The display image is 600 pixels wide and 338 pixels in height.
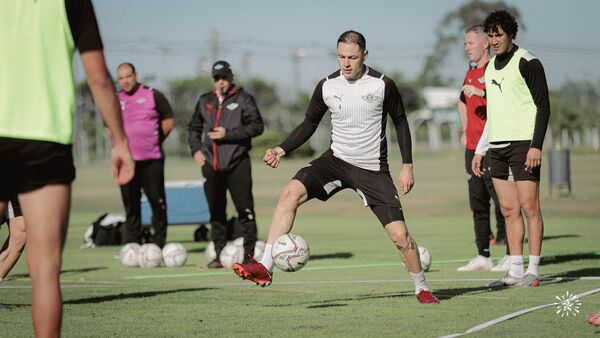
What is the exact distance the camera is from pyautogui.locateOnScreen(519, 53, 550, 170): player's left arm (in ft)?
31.5

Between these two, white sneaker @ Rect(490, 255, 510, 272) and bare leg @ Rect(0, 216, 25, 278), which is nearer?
bare leg @ Rect(0, 216, 25, 278)

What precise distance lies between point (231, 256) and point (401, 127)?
4613 mm

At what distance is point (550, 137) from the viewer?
9919 cm

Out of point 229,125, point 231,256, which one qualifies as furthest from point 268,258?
point 229,125

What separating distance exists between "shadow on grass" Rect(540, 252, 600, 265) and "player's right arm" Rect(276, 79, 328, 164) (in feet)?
14.2

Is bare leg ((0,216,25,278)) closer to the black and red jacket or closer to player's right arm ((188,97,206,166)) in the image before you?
the black and red jacket

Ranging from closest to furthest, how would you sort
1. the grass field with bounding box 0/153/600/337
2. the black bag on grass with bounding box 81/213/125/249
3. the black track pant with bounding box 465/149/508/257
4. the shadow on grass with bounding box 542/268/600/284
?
the grass field with bounding box 0/153/600/337 < the shadow on grass with bounding box 542/268/600/284 < the black track pant with bounding box 465/149/508/257 < the black bag on grass with bounding box 81/213/125/249

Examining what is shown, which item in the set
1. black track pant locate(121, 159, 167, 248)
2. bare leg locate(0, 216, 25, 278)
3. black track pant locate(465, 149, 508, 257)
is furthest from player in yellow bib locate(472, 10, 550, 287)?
black track pant locate(121, 159, 167, 248)

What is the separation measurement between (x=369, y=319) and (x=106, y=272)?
19.3 feet

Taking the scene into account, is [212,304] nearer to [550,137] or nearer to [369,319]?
[369,319]

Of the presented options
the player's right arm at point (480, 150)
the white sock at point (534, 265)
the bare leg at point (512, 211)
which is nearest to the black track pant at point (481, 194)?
the player's right arm at point (480, 150)

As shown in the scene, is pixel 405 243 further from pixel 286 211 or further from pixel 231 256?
pixel 231 256

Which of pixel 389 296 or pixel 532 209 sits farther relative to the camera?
pixel 532 209

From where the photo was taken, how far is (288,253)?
352 inches
